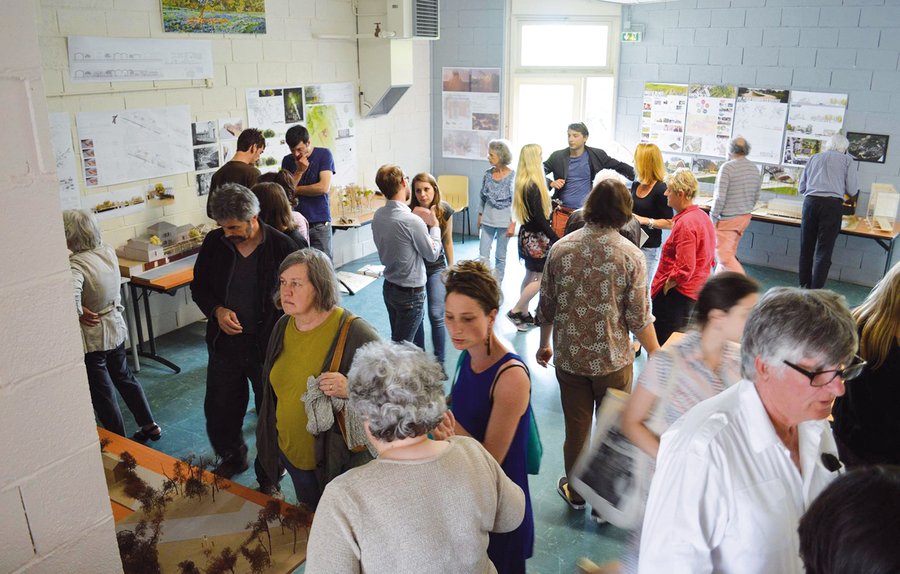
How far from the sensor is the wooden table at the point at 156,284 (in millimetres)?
5004

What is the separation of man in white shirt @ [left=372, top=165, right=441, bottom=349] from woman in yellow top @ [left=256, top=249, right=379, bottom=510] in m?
1.48

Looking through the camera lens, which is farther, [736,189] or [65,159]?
[736,189]

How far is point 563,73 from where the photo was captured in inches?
333

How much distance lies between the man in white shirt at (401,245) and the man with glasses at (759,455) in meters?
2.86

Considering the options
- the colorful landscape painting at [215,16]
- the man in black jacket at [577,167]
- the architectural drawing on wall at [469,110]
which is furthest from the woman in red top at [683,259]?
the architectural drawing on wall at [469,110]

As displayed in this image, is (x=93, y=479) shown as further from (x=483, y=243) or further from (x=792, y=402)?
(x=483, y=243)

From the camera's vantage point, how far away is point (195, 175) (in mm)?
5938

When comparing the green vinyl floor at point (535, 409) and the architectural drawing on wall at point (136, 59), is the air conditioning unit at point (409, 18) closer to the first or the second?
the architectural drawing on wall at point (136, 59)

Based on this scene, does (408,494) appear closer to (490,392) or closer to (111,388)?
A: (490,392)

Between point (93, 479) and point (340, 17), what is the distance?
6541 millimetres

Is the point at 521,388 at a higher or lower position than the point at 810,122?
lower

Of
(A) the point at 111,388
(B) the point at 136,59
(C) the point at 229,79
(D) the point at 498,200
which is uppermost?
(B) the point at 136,59

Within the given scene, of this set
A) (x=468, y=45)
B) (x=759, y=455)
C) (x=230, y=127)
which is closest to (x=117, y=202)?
(x=230, y=127)

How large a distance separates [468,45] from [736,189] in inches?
145
